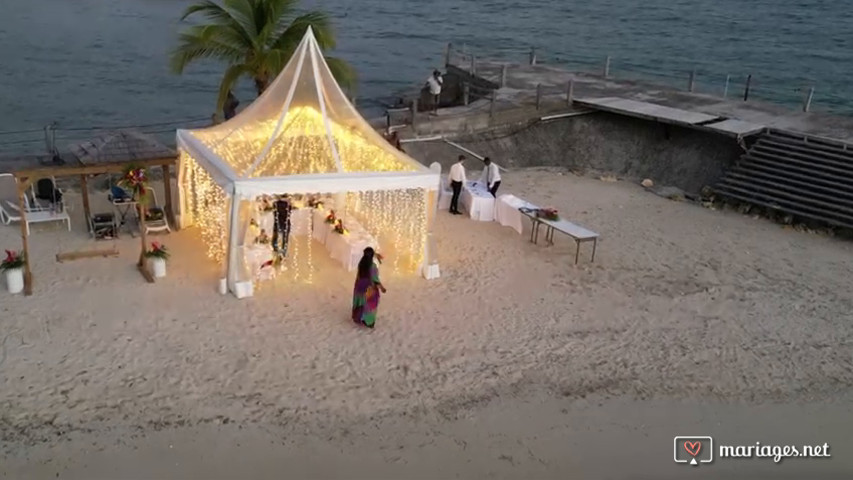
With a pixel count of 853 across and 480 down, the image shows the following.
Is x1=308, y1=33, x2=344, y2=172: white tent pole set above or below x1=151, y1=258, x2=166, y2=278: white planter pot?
above

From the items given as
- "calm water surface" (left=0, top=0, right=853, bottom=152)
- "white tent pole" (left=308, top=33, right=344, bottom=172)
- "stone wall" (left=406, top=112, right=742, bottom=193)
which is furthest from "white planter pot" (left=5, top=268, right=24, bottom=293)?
"calm water surface" (left=0, top=0, right=853, bottom=152)

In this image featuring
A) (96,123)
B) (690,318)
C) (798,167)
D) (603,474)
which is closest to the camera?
(603,474)

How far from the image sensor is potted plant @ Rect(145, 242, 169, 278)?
1262cm

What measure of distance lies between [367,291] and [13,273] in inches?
203

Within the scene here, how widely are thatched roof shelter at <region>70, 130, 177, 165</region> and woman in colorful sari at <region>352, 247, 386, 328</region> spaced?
5.12 metres

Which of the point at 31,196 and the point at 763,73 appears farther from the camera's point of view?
the point at 763,73

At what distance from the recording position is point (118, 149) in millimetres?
14352

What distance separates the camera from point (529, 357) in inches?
434

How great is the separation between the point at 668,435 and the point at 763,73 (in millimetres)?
38339

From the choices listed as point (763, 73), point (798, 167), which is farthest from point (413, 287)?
point (763, 73)

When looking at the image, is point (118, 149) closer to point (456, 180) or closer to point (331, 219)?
point (331, 219)

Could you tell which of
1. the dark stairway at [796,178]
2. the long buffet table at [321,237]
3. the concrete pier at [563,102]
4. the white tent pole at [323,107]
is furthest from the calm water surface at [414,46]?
the dark stairway at [796,178]

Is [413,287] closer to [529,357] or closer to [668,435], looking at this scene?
[529,357]

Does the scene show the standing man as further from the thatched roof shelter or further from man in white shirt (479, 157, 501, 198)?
man in white shirt (479, 157, 501, 198)
